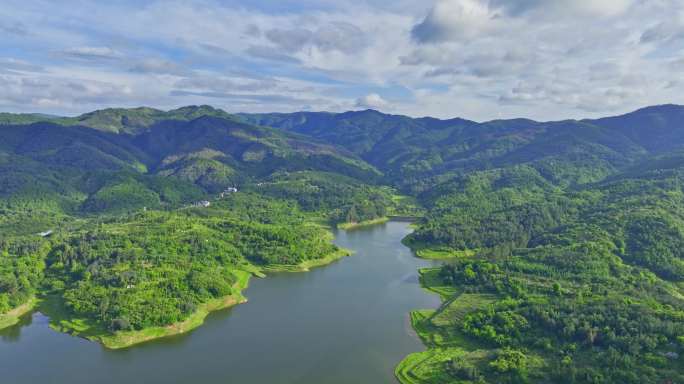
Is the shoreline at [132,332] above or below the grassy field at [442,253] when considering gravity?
below

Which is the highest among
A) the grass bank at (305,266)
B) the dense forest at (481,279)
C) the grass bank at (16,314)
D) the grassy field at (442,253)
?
the dense forest at (481,279)

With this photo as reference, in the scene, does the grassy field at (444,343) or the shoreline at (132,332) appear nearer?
the grassy field at (444,343)

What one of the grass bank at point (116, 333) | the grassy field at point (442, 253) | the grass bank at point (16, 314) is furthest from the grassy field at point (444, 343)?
the grass bank at point (16, 314)

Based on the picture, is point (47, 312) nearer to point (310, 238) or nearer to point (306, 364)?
point (306, 364)

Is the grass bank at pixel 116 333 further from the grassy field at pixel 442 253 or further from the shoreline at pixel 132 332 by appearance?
the grassy field at pixel 442 253

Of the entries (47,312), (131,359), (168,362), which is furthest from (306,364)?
(47,312)
